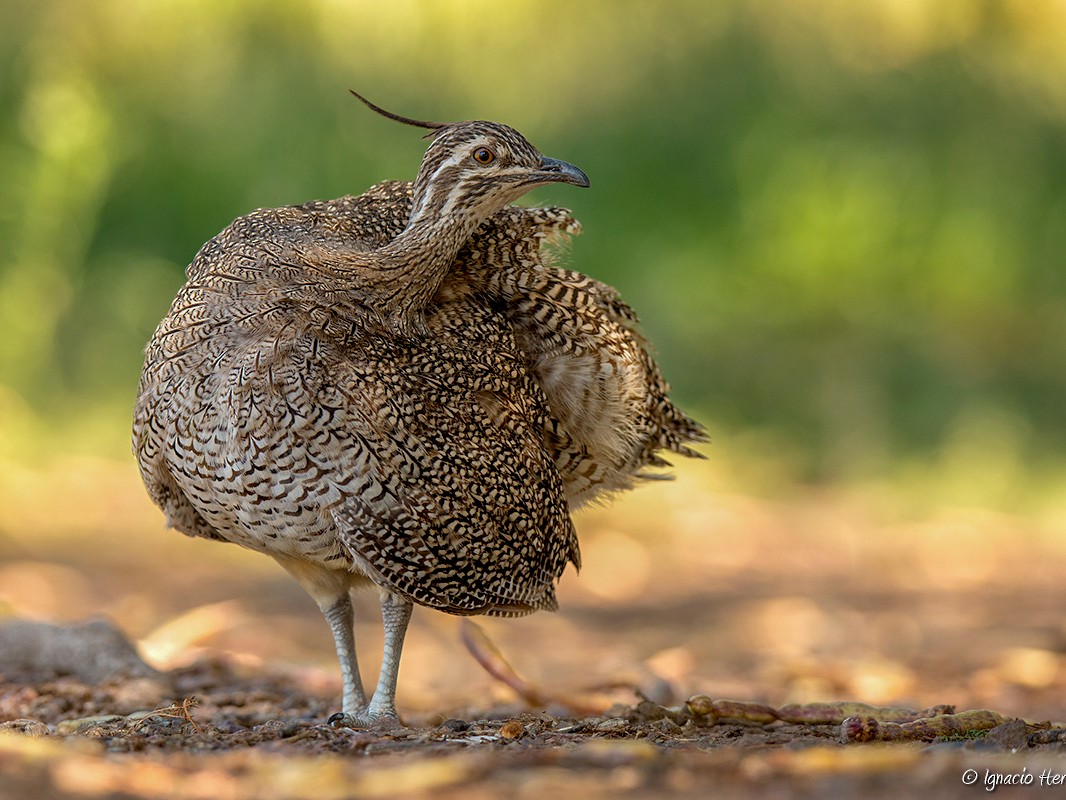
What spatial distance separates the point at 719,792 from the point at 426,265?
2.23m

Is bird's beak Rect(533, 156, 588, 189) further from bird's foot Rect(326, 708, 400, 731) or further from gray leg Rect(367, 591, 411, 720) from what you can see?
bird's foot Rect(326, 708, 400, 731)

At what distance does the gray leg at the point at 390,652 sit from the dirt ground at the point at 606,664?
0.17 metres

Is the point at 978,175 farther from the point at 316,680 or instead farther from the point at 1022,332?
the point at 316,680

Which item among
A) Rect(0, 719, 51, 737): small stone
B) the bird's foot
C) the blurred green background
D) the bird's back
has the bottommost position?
Rect(0, 719, 51, 737): small stone

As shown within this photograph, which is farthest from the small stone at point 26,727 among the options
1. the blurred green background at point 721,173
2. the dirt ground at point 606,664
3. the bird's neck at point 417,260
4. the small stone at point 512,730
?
the blurred green background at point 721,173

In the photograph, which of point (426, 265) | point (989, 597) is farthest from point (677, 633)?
point (426, 265)

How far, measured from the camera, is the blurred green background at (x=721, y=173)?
1031cm

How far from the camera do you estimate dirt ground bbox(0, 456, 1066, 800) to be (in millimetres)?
3010

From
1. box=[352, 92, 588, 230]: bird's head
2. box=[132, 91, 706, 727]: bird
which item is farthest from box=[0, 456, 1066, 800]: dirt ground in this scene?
box=[352, 92, 588, 230]: bird's head

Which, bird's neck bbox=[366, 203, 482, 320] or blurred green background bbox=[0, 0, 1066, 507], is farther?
blurred green background bbox=[0, 0, 1066, 507]

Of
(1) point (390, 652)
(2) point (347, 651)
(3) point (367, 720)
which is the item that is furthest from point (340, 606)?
(3) point (367, 720)

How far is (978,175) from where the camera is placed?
11.5m

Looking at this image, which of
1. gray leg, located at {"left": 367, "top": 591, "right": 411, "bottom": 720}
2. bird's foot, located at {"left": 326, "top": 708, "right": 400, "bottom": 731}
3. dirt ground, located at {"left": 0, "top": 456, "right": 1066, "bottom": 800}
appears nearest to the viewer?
dirt ground, located at {"left": 0, "top": 456, "right": 1066, "bottom": 800}

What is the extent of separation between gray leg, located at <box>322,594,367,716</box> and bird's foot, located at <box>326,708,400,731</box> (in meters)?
0.14
